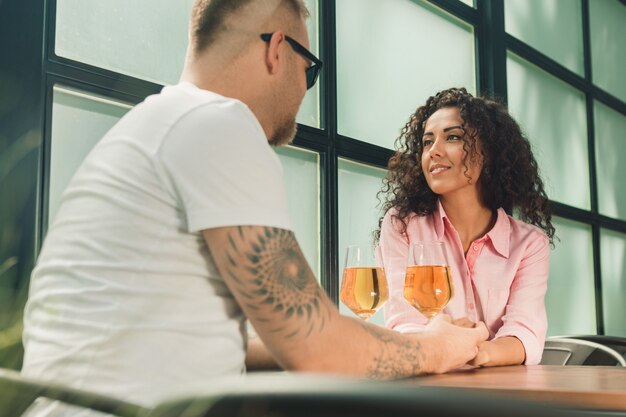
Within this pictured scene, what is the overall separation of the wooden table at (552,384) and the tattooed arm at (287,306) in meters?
0.13

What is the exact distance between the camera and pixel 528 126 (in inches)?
185

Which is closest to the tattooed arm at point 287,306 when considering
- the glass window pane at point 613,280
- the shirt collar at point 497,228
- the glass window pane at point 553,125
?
the shirt collar at point 497,228

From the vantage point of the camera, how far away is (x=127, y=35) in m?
2.26

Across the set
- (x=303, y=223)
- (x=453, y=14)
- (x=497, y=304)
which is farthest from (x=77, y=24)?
(x=453, y=14)

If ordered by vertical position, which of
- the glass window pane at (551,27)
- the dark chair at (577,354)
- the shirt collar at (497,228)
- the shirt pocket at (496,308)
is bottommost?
the dark chair at (577,354)

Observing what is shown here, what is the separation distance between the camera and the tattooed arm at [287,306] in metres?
1.06

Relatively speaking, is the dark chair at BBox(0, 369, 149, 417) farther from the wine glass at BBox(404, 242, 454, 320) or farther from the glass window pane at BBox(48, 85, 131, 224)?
the glass window pane at BBox(48, 85, 131, 224)

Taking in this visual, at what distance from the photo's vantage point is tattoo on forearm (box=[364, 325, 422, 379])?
1232mm

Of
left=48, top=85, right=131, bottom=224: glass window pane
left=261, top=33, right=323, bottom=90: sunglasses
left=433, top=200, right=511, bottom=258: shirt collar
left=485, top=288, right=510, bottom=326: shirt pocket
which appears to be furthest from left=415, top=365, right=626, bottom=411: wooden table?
left=48, top=85, right=131, bottom=224: glass window pane

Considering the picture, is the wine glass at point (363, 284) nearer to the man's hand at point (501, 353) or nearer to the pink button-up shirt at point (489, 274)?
the man's hand at point (501, 353)

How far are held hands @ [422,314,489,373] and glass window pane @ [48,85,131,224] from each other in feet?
3.36

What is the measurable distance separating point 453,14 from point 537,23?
4.05ft

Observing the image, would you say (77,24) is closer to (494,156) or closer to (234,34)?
(234,34)

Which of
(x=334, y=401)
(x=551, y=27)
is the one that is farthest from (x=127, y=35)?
(x=551, y=27)
